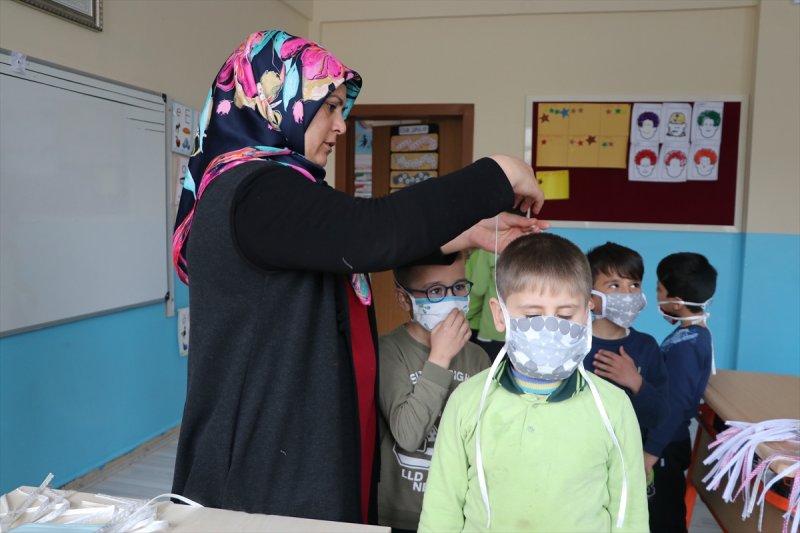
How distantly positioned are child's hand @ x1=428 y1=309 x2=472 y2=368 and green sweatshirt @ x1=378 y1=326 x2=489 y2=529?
0.08 feet

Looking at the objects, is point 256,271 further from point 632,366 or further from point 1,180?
point 1,180

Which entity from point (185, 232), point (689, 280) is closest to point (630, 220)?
point (689, 280)

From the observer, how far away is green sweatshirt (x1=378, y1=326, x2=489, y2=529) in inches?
50.0

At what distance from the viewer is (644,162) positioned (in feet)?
14.3

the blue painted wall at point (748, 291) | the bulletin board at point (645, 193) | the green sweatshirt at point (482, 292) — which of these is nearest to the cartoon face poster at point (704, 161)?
the bulletin board at point (645, 193)

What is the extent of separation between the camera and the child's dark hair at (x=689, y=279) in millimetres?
2127

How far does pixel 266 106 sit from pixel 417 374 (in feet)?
2.28

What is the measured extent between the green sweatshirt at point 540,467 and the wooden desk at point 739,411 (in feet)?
1.94

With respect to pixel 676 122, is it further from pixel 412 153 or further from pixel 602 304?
pixel 602 304

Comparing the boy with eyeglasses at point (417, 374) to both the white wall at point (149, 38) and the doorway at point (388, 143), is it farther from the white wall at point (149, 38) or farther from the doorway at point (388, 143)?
the doorway at point (388, 143)

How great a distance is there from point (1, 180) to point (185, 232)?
1.63 metres

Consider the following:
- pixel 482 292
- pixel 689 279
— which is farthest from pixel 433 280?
pixel 482 292

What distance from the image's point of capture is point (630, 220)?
4414 millimetres

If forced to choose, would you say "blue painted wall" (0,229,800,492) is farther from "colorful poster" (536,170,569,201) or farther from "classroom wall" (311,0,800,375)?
"colorful poster" (536,170,569,201)
